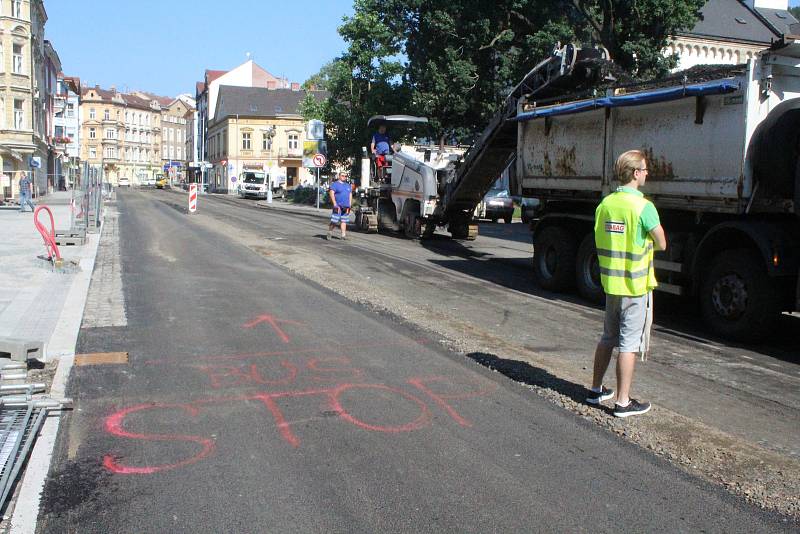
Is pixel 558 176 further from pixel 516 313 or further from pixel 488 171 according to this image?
pixel 488 171

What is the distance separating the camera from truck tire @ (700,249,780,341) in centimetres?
780

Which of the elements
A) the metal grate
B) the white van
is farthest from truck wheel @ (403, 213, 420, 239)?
the white van

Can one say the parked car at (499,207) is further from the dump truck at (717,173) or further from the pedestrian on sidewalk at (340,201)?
the dump truck at (717,173)

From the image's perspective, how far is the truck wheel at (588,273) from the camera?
423 inches

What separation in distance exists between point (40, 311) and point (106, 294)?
A: 4.74ft

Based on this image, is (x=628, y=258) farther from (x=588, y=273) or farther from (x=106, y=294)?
(x=106, y=294)

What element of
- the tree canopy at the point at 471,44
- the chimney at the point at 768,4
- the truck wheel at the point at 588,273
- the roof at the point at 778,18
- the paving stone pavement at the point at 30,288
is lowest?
the paving stone pavement at the point at 30,288

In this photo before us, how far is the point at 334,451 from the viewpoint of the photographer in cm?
458

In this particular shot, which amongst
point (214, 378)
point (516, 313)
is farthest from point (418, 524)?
point (516, 313)

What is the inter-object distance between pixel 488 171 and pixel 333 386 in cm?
1103

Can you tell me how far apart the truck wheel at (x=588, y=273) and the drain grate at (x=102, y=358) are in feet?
21.7

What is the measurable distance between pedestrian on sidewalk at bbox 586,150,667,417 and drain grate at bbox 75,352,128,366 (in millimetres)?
4187

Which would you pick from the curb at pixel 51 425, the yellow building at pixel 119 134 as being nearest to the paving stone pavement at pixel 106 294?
the curb at pixel 51 425

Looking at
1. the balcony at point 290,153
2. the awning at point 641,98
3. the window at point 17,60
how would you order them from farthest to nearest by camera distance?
the balcony at point 290,153 → the window at point 17,60 → the awning at point 641,98
